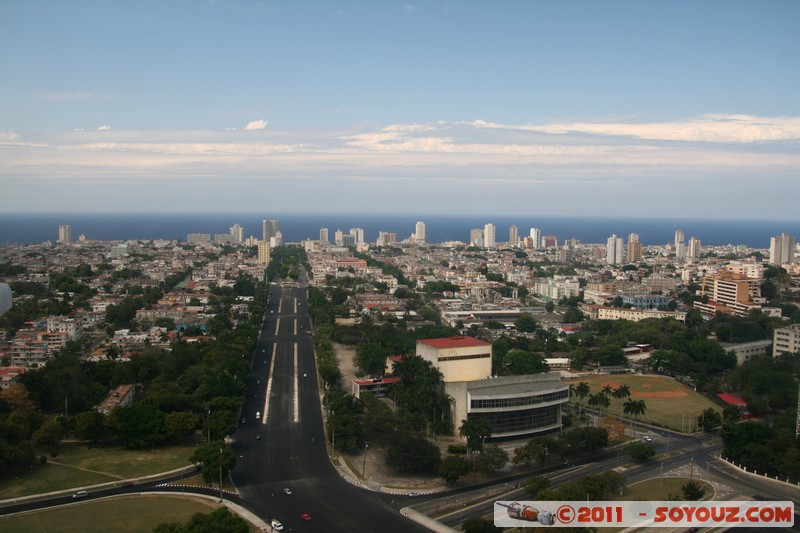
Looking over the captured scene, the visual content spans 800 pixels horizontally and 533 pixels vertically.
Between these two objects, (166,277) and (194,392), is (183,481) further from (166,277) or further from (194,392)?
(166,277)

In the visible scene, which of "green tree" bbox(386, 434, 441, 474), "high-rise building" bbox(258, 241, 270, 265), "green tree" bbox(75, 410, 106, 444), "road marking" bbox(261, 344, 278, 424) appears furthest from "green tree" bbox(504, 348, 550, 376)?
"high-rise building" bbox(258, 241, 270, 265)

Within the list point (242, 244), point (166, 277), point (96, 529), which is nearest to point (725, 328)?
point (96, 529)

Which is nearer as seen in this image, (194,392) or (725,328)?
(194,392)

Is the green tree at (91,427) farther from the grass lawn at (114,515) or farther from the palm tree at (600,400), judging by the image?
the palm tree at (600,400)

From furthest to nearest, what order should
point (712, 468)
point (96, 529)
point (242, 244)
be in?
point (242, 244), point (712, 468), point (96, 529)

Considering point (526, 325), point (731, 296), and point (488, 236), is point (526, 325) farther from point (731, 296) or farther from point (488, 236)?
point (488, 236)

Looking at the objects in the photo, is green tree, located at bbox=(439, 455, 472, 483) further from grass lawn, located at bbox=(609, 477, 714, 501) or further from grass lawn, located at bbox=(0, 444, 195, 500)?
grass lawn, located at bbox=(0, 444, 195, 500)
